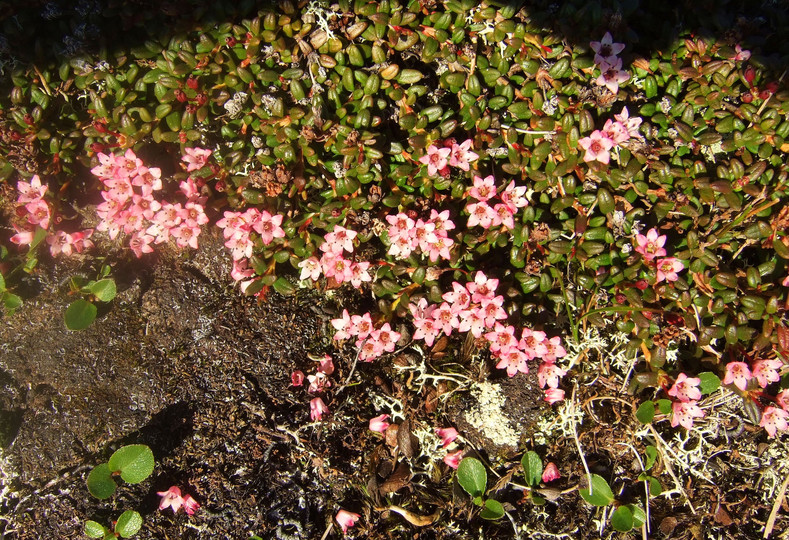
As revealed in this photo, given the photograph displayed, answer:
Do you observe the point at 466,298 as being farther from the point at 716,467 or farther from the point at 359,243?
the point at 716,467

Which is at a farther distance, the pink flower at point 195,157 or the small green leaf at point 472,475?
the pink flower at point 195,157

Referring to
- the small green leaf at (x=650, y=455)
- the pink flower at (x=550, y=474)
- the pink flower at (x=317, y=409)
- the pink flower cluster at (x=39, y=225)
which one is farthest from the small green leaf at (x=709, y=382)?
the pink flower cluster at (x=39, y=225)

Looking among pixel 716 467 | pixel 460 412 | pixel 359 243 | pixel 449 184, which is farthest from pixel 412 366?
pixel 716 467

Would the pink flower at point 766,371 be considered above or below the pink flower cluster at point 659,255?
below

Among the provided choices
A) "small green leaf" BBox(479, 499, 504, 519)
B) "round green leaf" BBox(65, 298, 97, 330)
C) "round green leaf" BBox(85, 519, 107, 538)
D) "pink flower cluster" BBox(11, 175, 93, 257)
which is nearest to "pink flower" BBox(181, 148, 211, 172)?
"pink flower cluster" BBox(11, 175, 93, 257)

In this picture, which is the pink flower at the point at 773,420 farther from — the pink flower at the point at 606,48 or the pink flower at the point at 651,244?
the pink flower at the point at 606,48

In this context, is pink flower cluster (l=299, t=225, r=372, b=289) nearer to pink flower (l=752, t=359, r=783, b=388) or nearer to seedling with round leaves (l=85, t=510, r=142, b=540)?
seedling with round leaves (l=85, t=510, r=142, b=540)
